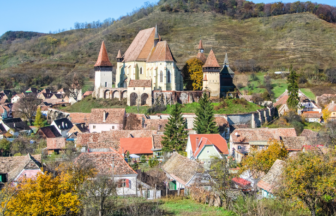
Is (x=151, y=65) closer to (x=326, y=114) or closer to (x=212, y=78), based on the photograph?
(x=212, y=78)

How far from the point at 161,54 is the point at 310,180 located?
4003 cm

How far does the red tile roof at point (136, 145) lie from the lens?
120 ft

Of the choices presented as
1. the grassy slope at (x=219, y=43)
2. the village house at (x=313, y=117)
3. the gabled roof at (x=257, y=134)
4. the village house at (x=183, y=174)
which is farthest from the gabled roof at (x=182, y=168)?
the grassy slope at (x=219, y=43)

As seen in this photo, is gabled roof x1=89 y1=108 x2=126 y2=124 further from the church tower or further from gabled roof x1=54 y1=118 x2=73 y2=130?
the church tower

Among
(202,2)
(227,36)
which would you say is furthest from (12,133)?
(202,2)

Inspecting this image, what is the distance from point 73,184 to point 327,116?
4807 centimetres

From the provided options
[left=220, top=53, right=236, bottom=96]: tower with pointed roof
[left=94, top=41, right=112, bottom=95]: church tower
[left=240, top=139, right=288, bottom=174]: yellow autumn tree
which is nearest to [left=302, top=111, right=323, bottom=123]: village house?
[left=220, top=53, right=236, bottom=96]: tower with pointed roof

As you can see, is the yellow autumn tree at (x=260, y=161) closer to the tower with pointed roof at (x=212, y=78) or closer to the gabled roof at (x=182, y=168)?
the gabled roof at (x=182, y=168)

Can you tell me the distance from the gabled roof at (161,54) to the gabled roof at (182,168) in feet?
88.7

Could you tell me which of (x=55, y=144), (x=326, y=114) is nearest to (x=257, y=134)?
(x=55, y=144)

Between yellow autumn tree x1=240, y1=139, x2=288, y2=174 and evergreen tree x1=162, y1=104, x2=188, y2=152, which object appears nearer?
yellow autumn tree x1=240, y1=139, x2=288, y2=174

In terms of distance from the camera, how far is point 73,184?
20.0 m

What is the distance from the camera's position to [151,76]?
57.2 meters

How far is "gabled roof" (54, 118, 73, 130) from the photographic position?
5131 centimetres
